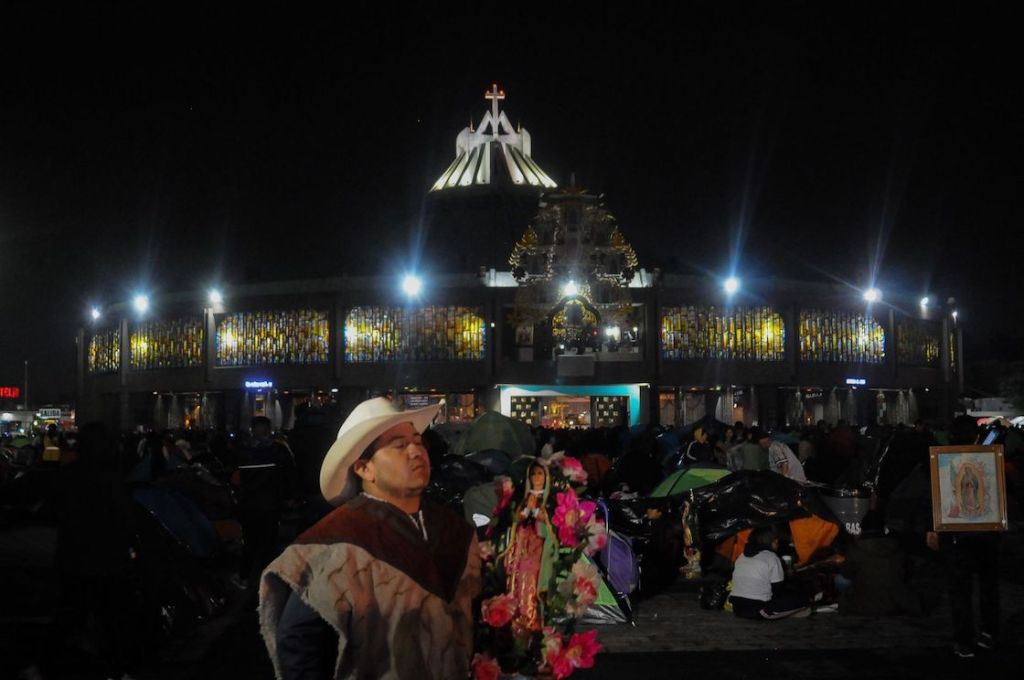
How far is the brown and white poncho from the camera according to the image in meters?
3.08

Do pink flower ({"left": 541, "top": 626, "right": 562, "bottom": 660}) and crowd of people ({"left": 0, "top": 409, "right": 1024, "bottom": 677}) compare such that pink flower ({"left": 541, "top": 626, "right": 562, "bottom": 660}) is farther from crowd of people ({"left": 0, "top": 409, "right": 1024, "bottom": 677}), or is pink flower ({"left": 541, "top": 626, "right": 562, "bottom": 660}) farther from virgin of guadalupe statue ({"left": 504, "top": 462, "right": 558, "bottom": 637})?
virgin of guadalupe statue ({"left": 504, "top": 462, "right": 558, "bottom": 637})

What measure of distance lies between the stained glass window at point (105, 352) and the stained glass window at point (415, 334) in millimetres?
17707

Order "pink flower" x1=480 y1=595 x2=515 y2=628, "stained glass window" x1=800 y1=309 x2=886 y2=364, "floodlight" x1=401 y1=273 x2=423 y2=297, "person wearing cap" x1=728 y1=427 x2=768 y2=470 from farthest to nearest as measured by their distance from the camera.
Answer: "stained glass window" x1=800 y1=309 x2=886 y2=364
"floodlight" x1=401 y1=273 x2=423 y2=297
"person wearing cap" x1=728 y1=427 x2=768 y2=470
"pink flower" x1=480 y1=595 x2=515 y2=628

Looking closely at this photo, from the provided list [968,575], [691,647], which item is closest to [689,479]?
[691,647]

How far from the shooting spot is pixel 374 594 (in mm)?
3109

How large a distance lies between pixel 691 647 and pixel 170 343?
5521 centimetres

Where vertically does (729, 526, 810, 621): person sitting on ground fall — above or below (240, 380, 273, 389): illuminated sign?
below

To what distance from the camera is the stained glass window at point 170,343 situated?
5938cm

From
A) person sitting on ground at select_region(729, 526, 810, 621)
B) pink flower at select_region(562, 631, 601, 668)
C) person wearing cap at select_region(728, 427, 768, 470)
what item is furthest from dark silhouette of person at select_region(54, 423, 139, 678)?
person wearing cap at select_region(728, 427, 768, 470)

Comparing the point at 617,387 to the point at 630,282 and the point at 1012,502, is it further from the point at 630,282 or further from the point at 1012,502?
the point at 1012,502

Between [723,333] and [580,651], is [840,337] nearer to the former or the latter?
[723,333]

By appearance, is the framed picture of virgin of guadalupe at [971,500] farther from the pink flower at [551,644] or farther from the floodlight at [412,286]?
the floodlight at [412,286]

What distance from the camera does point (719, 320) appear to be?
54375 millimetres

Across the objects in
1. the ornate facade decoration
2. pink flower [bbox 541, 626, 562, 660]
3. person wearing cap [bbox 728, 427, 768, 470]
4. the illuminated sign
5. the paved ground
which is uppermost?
the ornate facade decoration
